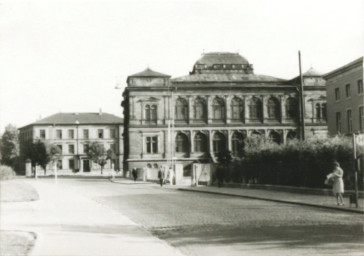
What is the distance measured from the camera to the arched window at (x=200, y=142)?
72250 mm

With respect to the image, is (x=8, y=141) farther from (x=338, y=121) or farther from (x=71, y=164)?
(x=71, y=164)

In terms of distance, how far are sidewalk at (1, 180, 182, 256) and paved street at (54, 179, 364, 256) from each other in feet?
2.21

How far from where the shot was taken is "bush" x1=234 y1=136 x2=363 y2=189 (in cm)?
2502

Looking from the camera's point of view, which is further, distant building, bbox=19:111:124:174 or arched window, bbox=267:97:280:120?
distant building, bbox=19:111:124:174

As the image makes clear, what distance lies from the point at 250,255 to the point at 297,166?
1926 cm

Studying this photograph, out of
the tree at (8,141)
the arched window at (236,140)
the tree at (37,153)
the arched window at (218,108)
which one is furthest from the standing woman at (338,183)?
the tree at (37,153)

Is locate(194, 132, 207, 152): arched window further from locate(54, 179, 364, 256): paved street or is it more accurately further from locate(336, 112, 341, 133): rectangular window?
locate(54, 179, 364, 256): paved street

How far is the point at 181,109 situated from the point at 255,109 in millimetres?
11125

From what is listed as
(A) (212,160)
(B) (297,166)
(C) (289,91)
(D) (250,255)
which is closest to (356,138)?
(D) (250,255)

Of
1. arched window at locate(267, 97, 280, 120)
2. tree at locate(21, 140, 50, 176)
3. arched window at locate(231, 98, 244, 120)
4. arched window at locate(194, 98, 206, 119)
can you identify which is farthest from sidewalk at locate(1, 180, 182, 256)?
tree at locate(21, 140, 50, 176)

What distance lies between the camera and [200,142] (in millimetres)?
72562

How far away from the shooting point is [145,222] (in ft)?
50.6

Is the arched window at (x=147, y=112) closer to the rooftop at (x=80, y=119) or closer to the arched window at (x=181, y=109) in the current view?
the arched window at (x=181, y=109)

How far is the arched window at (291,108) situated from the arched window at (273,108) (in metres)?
1.53
